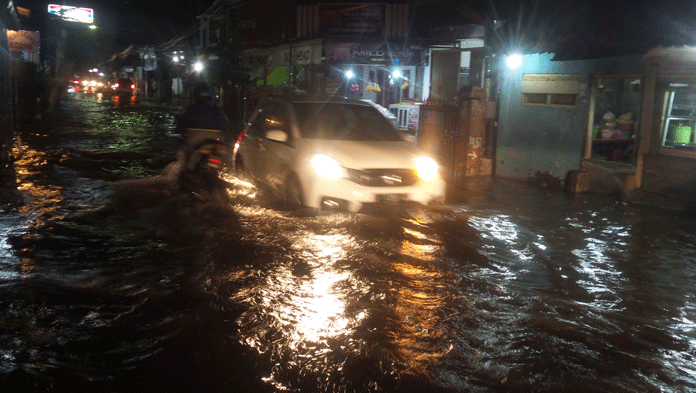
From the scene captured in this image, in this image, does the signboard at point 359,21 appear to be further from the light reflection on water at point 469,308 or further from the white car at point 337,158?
the light reflection on water at point 469,308

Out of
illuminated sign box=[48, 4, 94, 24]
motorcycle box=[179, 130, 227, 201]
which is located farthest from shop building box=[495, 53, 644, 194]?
illuminated sign box=[48, 4, 94, 24]

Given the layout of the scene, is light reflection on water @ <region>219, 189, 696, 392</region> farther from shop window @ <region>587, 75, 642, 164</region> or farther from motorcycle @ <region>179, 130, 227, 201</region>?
shop window @ <region>587, 75, 642, 164</region>

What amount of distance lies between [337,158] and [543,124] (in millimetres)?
6457

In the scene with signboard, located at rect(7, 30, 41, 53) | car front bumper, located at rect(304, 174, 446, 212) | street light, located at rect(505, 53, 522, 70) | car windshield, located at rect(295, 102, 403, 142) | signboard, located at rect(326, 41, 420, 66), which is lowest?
car front bumper, located at rect(304, 174, 446, 212)

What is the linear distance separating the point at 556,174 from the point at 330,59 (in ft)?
40.4

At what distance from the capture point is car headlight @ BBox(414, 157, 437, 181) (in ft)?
25.7

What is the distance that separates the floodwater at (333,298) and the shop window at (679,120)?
2149 millimetres

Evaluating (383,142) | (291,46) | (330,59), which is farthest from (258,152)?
(291,46)

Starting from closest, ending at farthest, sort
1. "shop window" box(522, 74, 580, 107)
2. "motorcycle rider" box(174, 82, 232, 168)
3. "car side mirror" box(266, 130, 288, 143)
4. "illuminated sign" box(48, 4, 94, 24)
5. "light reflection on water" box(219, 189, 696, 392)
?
"light reflection on water" box(219, 189, 696, 392) < "car side mirror" box(266, 130, 288, 143) < "motorcycle rider" box(174, 82, 232, 168) < "shop window" box(522, 74, 580, 107) < "illuminated sign" box(48, 4, 94, 24)

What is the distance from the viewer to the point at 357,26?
73.6 feet

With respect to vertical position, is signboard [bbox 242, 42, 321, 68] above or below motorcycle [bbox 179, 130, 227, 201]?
above

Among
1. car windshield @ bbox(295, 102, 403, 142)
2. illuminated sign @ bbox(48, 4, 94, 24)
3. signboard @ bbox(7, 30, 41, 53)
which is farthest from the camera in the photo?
illuminated sign @ bbox(48, 4, 94, 24)

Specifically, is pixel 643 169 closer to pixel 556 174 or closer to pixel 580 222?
pixel 556 174

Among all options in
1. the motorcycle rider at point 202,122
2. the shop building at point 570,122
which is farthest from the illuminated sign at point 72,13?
the shop building at point 570,122
